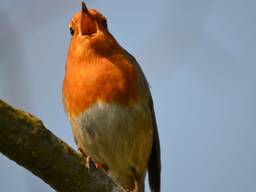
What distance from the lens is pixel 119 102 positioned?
15.8ft

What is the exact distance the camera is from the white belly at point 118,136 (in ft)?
15.7

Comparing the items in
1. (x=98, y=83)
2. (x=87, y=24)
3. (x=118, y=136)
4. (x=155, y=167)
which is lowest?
(x=155, y=167)

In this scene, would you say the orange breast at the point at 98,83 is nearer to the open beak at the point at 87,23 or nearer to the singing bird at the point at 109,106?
the singing bird at the point at 109,106

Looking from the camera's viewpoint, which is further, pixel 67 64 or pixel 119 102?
pixel 67 64

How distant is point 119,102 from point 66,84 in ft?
2.06

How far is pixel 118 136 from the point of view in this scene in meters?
4.90

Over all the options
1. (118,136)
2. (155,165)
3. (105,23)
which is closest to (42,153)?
(118,136)

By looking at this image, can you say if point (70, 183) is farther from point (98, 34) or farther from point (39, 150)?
point (98, 34)

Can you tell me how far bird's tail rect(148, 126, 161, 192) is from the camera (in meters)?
5.36

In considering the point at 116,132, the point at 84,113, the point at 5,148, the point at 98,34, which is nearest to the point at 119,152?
the point at 116,132

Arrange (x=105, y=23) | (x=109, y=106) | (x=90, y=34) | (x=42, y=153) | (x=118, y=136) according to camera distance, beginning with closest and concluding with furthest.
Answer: (x=42, y=153) < (x=109, y=106) < (x=118, y=136) < (x=90, y=34) < (x=105, y=23)

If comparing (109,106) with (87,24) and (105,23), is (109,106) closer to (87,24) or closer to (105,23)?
(87,24)

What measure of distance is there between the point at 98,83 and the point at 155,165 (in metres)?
1.20

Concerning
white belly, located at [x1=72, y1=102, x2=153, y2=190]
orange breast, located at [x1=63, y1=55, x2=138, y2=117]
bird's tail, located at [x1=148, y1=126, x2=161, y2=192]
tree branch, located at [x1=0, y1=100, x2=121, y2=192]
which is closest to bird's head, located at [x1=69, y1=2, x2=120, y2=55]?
orange breast, located at [x1=63, y1=55, x2=138, y2=117]
